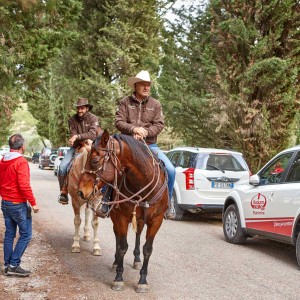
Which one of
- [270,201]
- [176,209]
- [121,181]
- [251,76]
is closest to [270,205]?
[270,201]

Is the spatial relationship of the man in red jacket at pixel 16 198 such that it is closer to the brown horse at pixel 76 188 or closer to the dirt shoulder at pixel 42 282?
the dirt shoulder at pixel 42 282

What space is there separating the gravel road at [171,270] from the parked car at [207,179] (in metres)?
1.43

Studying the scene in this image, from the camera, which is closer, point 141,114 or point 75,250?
point 141,114

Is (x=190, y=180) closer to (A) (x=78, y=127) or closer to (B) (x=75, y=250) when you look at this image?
(A) (x=78, y=127)

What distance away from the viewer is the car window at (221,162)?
12820 mm

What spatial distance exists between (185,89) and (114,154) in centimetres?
1363

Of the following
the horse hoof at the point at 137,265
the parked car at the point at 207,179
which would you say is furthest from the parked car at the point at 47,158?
the horse hoof at the point at 137,265

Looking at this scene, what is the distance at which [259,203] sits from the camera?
9.20 metres

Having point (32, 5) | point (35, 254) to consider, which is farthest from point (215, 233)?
point (32, 5)

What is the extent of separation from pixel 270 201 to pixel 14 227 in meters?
4.46

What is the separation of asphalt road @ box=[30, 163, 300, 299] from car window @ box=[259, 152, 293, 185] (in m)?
1.39

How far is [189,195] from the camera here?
12.6m

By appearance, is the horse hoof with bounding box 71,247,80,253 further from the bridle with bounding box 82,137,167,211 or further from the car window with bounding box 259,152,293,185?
the car window with bounding box 259,152,293,185

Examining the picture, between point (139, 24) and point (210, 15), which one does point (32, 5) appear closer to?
point (210, 15)
